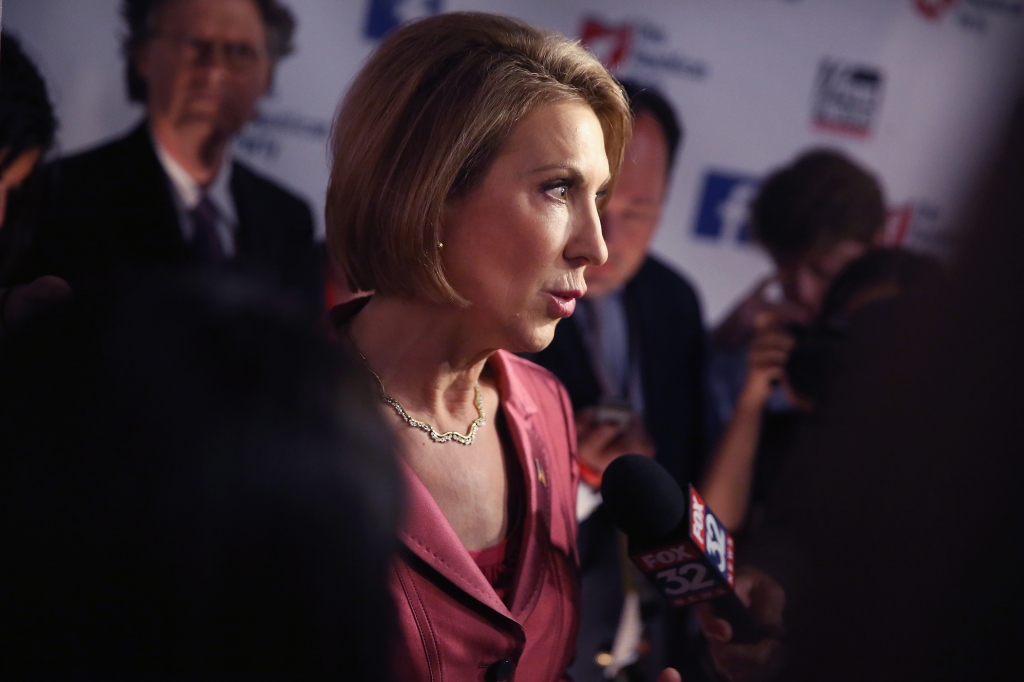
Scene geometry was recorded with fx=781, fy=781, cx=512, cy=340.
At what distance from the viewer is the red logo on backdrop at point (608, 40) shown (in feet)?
7.82

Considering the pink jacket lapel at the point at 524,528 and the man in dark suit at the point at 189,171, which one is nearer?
the pink jacket lapel at the point at 524,528

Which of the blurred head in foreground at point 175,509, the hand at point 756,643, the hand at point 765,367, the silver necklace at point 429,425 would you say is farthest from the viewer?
the hand at point 765,367

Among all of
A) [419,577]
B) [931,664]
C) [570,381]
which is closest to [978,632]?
[931,664]

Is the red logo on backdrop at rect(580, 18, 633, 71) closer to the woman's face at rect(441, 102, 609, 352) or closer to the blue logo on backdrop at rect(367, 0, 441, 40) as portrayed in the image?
the blue logo on backdrop at rect(367, 0, 441, 40)

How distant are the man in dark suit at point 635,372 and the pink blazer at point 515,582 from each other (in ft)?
2.24

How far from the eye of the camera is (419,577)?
112cm

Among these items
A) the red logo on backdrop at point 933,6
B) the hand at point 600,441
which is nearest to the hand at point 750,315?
the hand at point 600,441

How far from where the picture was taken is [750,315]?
2.70 metres

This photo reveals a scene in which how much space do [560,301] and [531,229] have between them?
0.12m

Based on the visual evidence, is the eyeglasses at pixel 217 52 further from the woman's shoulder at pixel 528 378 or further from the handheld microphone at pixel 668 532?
the handheld microphone at pixel 668 532

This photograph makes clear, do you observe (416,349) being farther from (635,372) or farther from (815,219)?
(815,219)

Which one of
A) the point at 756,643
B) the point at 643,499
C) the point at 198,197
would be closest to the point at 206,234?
the point at 198,197

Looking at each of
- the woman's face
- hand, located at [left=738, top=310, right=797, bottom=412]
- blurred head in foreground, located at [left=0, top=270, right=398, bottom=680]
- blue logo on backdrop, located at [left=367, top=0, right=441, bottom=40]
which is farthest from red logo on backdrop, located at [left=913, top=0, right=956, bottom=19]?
blurred head in foreground, located at [left=0, top=270, right=398, bottom=680]

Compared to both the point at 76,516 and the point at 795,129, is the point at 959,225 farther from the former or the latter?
the point at 795,129
